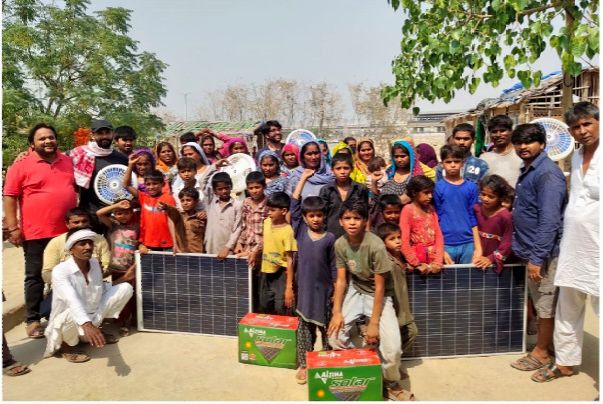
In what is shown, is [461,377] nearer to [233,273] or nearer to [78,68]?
[233,273]

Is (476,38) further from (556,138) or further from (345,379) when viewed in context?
(345,379)

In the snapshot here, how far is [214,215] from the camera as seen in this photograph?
4.48m

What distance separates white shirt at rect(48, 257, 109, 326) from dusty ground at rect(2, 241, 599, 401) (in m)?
0.45

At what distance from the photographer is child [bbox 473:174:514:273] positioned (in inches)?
149

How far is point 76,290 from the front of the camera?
400cm

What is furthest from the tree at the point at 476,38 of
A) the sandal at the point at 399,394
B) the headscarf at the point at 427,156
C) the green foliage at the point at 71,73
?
the green foliage at the point at 71,73

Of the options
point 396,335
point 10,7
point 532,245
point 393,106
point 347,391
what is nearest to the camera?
point 347,391

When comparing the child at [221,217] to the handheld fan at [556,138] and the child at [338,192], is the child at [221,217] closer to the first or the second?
the child at [338,192]

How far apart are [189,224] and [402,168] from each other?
223 centimetres

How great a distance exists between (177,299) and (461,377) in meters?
2.64

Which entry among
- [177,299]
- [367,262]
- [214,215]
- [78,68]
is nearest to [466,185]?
[367,262]

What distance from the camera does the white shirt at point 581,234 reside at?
311cm

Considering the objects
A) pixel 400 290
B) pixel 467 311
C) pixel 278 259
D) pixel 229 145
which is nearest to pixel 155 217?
pixel 278 259

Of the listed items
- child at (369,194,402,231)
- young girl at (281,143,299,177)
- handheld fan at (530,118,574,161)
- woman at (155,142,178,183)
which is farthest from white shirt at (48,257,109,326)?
handheld fan at (530,118,574,161)
